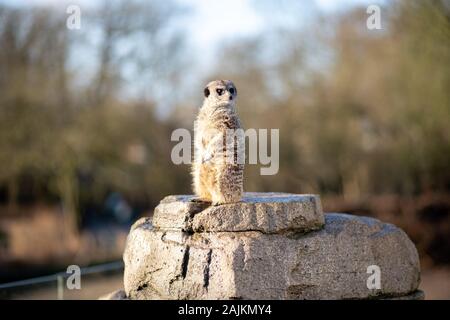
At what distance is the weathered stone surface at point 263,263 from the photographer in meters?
6.02

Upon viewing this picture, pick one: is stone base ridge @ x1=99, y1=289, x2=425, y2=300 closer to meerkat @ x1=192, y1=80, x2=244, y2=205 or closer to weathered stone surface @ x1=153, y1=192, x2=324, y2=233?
weathered stone surface @ x1=153, y1=192, x2=324, y2=233

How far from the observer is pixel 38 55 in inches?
912

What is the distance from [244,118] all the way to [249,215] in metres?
22.0

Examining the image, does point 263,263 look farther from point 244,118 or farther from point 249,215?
point 244,118

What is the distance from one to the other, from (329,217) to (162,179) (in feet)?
67.0

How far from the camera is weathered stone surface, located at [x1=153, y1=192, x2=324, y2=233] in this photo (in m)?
6.16

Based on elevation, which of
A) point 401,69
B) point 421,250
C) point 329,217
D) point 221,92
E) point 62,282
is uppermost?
point 401,69

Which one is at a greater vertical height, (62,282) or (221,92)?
→ (221,92)

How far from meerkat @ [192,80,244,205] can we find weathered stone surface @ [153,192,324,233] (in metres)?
0.15

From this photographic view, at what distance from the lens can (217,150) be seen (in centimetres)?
637

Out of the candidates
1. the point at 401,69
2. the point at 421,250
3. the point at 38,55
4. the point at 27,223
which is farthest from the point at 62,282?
the point at 401,69

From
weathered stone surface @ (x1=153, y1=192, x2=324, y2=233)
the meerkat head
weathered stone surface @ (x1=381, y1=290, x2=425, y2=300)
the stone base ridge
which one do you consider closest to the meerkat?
the meerkat head
